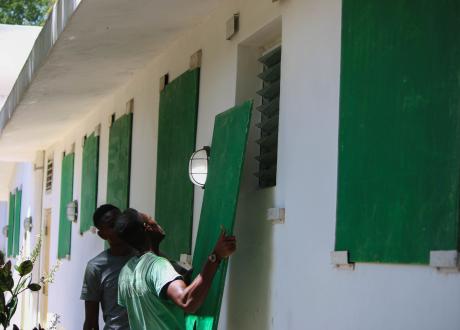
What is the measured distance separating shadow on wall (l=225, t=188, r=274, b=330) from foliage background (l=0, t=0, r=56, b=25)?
25747 millimetres

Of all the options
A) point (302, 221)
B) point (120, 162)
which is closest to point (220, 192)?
point (302, 221)

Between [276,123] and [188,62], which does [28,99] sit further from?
[276,123]

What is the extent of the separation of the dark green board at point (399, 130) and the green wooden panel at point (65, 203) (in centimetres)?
883

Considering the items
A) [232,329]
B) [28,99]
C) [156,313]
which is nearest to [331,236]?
[156,313]

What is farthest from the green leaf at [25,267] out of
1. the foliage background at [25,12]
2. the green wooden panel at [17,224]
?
the foliage background at [25,12]

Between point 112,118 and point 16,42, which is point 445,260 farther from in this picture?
point 16,42

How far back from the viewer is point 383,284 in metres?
3.98

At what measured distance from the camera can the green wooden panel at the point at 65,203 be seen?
12.9 meters

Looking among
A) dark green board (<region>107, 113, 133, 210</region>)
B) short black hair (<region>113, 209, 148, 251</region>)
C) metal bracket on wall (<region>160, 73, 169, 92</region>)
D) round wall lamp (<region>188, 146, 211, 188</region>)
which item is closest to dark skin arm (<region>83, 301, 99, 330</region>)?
round wall lamp (<region>188, 146, 211, 188</region>)

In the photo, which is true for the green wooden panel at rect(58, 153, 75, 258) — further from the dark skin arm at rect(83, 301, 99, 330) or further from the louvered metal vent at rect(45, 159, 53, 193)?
the dark skin arm at rect(83, 301, 99, 330)

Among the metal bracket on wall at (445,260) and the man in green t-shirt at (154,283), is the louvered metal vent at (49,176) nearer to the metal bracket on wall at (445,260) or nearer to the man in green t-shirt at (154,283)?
the man in green t-shirt at (154,283)

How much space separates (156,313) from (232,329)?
45.3 inches

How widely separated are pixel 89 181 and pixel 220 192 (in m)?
6.00

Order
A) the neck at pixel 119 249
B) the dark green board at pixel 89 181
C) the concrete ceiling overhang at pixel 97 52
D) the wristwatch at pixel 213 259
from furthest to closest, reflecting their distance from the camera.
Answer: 1. the dark green board at pixel 89 181
2. the concrete ceiling overhang at pixel 97 52
3. the neck at pixel 119 249
4. the wristwatch at pixel 213 259
